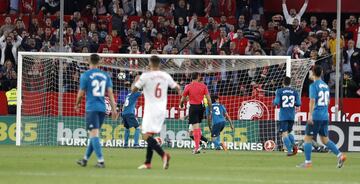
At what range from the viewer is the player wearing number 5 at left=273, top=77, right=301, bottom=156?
88.7 feet

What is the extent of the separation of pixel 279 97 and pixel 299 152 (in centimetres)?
316

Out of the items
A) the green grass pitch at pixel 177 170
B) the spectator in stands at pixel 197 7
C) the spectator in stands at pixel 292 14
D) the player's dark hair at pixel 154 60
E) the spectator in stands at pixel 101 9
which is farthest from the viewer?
the spectator in stands at pixel 101 9

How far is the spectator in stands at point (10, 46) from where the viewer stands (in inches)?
1355

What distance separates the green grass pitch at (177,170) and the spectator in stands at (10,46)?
27.5 ft

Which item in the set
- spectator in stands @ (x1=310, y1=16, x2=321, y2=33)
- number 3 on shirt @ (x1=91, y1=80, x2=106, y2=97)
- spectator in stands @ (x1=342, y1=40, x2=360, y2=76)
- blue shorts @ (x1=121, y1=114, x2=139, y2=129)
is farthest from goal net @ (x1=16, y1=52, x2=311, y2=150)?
number 3 on shirt @ (x1=91, y1=80, x2=106, y2=97)

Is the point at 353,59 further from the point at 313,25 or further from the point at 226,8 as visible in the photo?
the point at 226,8

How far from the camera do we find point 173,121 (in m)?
31.7

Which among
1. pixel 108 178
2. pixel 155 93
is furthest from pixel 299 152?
pixel 108 178

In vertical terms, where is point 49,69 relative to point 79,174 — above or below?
Answer: above

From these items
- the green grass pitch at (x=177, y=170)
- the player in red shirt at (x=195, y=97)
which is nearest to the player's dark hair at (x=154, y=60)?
the green grass pitch at (x=177, y=170)

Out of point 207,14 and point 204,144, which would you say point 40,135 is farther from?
point 207,14

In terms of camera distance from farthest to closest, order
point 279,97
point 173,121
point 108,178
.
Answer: point 173,121
point 279,97
point 108,178

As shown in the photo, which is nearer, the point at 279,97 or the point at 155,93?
the point at 155,93

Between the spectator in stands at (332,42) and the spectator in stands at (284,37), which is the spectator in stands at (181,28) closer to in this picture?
the spectator in stands at (284,37)
